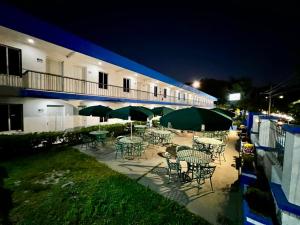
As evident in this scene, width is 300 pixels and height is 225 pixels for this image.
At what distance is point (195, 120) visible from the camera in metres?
5.25

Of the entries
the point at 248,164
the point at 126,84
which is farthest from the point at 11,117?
the point at 248,164

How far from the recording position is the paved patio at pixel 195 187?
464 cm

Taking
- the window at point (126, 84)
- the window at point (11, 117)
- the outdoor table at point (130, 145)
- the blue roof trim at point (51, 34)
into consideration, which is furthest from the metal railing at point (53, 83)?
the outdoor table at point (130, 145)

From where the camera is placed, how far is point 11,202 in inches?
192

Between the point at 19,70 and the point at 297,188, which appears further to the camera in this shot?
the point at 19,70

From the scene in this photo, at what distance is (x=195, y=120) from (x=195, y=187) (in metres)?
2.41

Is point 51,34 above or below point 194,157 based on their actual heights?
above

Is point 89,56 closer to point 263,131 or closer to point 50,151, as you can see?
point 50,151

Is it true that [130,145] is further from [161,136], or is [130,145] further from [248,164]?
[248,164]

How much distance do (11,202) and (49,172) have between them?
6.78 ft

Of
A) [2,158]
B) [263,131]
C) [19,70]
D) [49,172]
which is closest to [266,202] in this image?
[263,131]

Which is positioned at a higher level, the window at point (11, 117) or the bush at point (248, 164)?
the window at point (11, 117)

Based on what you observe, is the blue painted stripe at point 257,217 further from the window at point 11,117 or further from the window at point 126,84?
the window at point 126,84

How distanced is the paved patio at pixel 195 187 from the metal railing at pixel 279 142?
165cm
